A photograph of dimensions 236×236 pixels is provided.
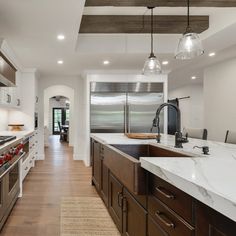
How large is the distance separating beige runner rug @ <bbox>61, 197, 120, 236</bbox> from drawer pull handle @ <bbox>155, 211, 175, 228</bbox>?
1.44 meters

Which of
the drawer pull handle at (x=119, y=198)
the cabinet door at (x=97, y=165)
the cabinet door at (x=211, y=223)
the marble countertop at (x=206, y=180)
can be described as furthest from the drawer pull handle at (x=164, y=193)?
the cabinet door at (x=97, y=165)

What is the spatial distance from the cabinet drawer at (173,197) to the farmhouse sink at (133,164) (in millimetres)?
74

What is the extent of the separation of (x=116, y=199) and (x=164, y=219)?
4.45ft

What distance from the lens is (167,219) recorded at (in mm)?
1379

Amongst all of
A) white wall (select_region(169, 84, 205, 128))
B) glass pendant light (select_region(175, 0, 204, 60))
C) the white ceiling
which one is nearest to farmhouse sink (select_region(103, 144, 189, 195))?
glass pendant light (select_region(175, 0, 204, 60))

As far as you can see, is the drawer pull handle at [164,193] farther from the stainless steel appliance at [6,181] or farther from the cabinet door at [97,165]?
the cabinet door at [97,165]

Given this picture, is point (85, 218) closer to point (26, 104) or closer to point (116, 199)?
point (116, 199)

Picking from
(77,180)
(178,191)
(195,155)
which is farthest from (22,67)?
(178,191)

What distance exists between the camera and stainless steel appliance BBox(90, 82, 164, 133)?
677cm

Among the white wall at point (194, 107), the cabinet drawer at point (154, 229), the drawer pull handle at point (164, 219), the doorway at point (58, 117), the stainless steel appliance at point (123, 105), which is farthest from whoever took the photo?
the doorway at point (58, 117)

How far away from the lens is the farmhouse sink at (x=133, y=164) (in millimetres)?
1688

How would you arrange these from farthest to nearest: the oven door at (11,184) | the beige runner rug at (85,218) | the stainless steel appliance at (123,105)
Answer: the stainless steel appliance at (123,105), the oven door at (11,184), the beige runner rug at (85,218)

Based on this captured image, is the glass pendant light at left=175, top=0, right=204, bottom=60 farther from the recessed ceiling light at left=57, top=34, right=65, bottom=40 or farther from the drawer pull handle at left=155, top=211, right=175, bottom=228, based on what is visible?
the drawer pull handle at left=155, top=211, right=175, bottom=228

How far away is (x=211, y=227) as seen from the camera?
39.1 inches
